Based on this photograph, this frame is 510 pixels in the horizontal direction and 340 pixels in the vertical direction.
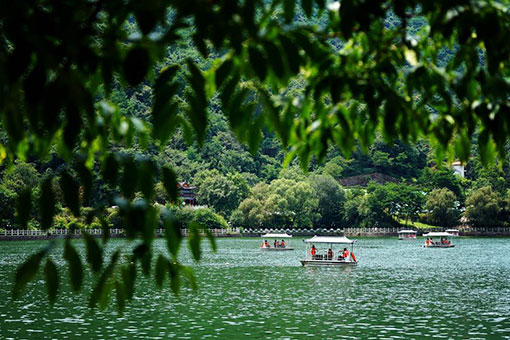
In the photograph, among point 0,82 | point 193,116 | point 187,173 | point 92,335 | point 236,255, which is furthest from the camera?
point 187,173

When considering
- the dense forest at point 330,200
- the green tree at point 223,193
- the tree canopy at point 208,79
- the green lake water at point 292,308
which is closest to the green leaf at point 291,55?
the tree canopy at point 208,79

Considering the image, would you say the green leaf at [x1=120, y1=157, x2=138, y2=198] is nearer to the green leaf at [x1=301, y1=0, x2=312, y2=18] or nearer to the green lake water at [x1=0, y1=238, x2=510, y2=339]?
the green leaf at [x1=301, y1=0, x2=312, y2=18]

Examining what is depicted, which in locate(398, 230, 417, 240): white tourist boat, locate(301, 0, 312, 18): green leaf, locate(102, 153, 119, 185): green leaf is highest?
locate(301, 0, 312, 18): green leaf

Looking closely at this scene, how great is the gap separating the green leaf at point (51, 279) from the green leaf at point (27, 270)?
0.15ft

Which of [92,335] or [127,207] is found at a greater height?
[127,207]

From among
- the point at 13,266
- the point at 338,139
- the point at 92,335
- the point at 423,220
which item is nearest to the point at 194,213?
the point at 423,220

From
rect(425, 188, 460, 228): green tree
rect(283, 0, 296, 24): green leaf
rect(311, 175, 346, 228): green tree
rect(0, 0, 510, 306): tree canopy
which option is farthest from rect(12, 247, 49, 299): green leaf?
rect(425, 188, 460, 228): green tree

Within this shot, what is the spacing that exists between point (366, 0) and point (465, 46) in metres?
0.64

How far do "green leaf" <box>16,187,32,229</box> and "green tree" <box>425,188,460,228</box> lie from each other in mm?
103215

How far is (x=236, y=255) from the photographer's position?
5572cm

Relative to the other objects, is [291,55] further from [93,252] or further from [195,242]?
[93,252]

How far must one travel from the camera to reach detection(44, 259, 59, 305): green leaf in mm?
2262

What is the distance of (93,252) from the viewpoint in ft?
7.47

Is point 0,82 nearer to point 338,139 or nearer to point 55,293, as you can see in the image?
point 55,293
